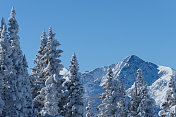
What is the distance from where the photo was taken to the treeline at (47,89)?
29.6m

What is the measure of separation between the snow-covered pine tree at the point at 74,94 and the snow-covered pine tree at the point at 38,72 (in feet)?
12.4

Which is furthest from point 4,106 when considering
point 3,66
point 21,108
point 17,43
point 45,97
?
point 45,97

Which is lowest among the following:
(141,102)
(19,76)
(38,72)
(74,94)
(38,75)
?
(19,76)

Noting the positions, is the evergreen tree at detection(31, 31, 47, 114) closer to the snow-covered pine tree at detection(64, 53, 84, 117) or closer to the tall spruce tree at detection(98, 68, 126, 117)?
the snow-covered pine tree at detection(64, 53, 84, 117)

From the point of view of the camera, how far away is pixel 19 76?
3050cm

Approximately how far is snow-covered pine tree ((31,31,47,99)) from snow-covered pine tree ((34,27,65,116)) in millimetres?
754

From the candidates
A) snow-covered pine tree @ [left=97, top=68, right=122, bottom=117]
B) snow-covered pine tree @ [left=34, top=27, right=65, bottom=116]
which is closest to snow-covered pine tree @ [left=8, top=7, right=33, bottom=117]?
snow-covered pine tree @ [left=34, top=27, right=65, bottom=116]

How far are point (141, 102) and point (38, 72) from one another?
16.7 meters

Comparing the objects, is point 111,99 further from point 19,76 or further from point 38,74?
point 19,76

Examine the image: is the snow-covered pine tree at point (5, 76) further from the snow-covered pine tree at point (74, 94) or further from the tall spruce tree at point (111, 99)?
the tall spruce tree at point (111, 99)

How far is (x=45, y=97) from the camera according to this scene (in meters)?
38.2

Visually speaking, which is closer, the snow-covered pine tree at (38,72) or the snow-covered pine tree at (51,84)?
the snow-covered pine tree at (51,84)

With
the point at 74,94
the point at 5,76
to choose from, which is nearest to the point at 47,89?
A: the point at 74,94

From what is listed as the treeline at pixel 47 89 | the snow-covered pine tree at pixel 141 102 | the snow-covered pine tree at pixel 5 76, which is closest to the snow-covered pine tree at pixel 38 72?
the treeline at pixel 47 89
